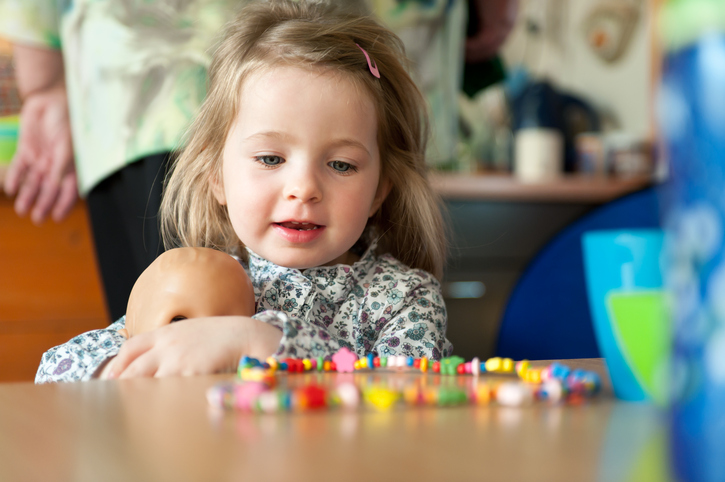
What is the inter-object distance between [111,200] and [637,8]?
2.54 meters

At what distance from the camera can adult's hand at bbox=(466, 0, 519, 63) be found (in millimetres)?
1686

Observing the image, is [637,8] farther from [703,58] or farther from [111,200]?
[703,58]

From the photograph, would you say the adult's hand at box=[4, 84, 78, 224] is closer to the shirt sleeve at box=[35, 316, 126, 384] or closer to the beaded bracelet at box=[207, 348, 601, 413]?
the shirt sleeve at box=[35, 316, 126, 384]

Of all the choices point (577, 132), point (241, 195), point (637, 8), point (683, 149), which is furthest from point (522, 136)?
point (683, 149)

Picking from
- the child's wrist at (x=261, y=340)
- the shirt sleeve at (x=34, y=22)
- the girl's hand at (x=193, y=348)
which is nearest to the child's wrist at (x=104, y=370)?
the girl's hand at (x=193, y=348)

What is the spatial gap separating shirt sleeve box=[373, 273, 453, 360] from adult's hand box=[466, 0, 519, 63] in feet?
2.95

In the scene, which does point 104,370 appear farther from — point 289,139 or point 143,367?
point 289,139

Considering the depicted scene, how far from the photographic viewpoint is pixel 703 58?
23 centimetres

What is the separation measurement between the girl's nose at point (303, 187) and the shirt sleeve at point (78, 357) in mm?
267

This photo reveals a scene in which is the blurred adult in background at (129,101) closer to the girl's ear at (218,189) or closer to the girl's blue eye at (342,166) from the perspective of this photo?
the girl's ear at (218,189)

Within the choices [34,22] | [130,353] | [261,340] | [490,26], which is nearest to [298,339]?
[261,340]

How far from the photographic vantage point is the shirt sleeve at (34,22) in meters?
1.34

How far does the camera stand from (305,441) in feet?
1.08

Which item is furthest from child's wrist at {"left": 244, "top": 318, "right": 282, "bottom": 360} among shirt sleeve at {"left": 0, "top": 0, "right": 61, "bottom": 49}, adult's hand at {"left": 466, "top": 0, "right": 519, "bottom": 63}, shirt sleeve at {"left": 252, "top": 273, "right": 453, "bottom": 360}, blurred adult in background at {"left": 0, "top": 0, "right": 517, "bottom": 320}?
adult's hand at {"left": 466, "top": 0, "right": 519, "bottom": 63}
